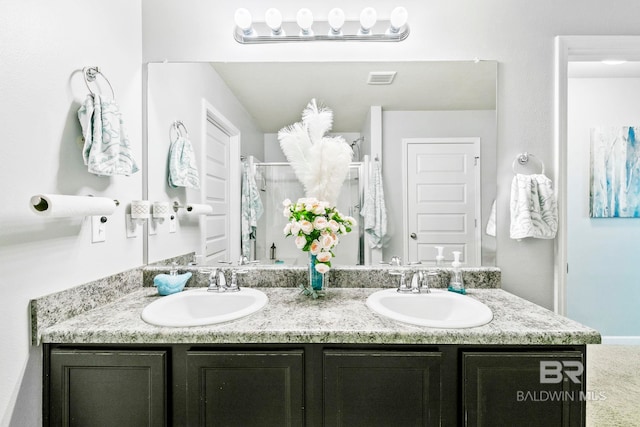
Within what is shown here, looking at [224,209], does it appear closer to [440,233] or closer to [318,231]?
[318,231]

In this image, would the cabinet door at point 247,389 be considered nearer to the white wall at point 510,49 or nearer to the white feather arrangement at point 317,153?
the white feather arrangement at point 317,153

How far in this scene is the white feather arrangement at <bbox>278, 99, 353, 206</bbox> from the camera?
1626 millimetres

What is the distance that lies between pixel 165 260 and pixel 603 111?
360cm

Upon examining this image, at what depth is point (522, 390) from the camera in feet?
3.43

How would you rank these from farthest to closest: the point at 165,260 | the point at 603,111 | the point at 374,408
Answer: the point at 603,111, the point at 165,260, the point at 374,408

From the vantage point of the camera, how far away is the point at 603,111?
9.32ft

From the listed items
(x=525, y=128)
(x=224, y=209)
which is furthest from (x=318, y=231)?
(x=525, y=128)

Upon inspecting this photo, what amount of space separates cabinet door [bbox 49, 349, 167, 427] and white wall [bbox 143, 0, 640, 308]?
1490 millimetres

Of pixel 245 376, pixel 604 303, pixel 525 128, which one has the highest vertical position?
pixel 525 128

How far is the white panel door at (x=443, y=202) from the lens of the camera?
1.65m

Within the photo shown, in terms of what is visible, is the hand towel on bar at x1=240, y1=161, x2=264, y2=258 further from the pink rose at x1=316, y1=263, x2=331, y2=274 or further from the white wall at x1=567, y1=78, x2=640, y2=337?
the white wall at x1=567, y1=78, x2=640, y2=337

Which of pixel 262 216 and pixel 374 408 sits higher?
pixel 262 216

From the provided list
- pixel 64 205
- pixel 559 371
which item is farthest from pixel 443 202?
pixel 64 205

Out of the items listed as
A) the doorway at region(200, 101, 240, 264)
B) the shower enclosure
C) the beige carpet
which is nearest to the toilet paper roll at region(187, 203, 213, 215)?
the doorway at region(200, 101, 240, 264)
